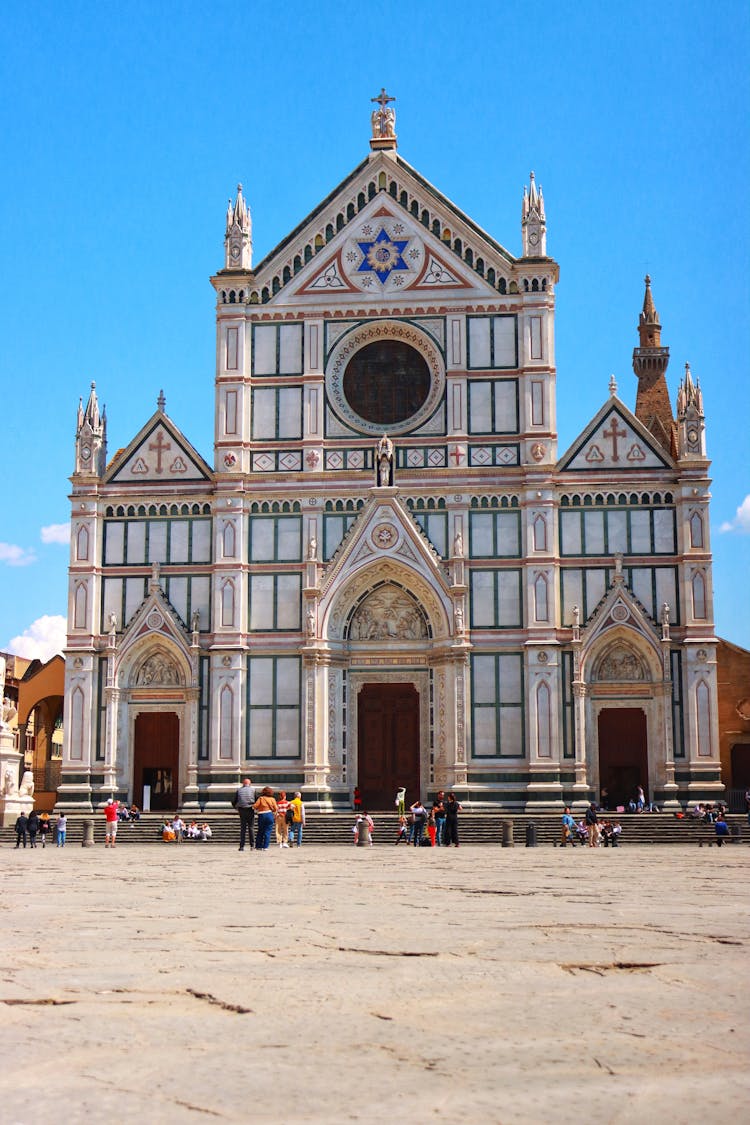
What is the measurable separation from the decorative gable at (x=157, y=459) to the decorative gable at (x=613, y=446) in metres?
10.8

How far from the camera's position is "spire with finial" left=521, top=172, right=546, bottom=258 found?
4038cm

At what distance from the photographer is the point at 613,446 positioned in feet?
129

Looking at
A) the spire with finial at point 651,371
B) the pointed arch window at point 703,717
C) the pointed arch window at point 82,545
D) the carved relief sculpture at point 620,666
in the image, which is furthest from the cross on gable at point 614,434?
the spire with finial at point 651,371

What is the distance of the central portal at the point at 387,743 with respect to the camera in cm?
3922

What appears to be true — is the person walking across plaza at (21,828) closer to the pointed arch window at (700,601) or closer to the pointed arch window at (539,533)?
the pointed arch window at (539,533)

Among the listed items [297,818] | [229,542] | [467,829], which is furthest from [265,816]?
[229,542]

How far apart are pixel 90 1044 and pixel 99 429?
117 ft

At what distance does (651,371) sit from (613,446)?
30.2 meters

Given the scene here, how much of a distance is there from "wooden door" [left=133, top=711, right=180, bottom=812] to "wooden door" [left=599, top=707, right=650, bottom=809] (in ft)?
39.7

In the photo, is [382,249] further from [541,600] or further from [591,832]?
[591,832]

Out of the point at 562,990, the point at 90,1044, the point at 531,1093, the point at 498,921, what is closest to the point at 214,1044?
the point at 90,1044

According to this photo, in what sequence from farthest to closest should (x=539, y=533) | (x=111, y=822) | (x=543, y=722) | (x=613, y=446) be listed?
1. (x=613, y=446)
2. (x=539, y=533)
3. (x=543, y=722)
4. (x=111, y=822)

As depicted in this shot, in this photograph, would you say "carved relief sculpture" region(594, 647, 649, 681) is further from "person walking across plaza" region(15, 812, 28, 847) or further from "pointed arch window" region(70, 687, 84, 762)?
"person walking across plaza" region(15, 812, 28, 847)

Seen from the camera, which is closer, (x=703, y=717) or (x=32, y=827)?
(x=32, y=827)
